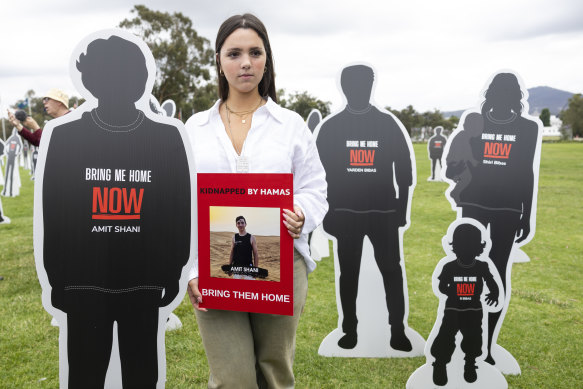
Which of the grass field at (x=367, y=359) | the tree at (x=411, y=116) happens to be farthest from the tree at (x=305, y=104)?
the grass field at (x=367, y=359)

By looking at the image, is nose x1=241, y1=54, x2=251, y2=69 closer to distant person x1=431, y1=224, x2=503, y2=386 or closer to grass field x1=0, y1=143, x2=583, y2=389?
distant person x1=431, y1=224, x2=503, y2=386

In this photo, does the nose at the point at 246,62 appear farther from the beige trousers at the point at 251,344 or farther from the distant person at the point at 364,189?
the distant person at the point at 364,189

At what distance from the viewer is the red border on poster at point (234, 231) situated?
185 cm

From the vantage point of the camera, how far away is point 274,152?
194 cm

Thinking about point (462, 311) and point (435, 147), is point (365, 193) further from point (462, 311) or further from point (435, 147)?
point (435, 147)

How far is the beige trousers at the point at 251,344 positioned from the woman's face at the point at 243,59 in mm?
782

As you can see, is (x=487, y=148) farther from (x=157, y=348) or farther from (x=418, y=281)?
(x=157, y=348)

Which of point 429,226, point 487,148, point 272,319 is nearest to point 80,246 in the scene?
point 272,319

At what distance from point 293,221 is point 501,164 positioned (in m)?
2.82

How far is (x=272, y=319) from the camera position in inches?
79.6

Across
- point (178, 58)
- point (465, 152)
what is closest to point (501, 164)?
point (465, 152)

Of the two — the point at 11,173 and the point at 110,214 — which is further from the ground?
the point at 110,214

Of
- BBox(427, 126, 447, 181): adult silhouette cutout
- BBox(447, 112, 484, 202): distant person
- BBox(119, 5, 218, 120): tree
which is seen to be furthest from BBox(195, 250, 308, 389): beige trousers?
BBox(119, 5, 218, 120): tree

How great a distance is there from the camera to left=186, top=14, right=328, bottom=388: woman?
6.36ft
